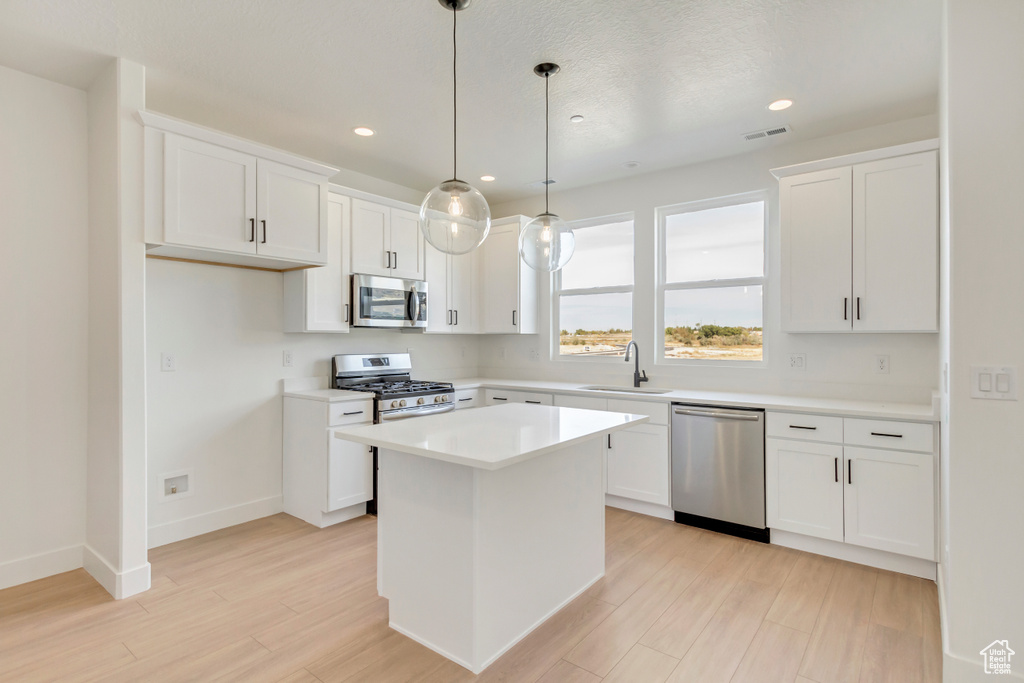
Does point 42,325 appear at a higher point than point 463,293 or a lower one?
lower

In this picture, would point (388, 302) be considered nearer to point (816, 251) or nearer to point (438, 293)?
point (438, 293)

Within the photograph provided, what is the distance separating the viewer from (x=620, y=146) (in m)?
3.79

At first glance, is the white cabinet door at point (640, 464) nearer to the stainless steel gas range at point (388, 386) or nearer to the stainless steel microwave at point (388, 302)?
the stainless steel gas range at point (388, 386)

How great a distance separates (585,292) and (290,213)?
2.72 m

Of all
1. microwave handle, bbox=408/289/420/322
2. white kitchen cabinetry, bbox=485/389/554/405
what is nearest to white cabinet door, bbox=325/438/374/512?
microwave handle, bbox=408/289/420/322

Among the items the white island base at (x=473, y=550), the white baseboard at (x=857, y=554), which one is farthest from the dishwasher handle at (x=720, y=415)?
the white island base at (x=473, y=550)

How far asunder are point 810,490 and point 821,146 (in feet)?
7.84

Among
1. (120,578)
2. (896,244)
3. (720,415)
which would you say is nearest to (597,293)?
(720,415)

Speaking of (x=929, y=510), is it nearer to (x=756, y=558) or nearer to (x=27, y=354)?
(x=756, y=558)

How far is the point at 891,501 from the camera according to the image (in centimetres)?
285

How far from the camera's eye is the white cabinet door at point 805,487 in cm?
303

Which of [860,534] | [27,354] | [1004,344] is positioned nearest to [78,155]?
[27,354]

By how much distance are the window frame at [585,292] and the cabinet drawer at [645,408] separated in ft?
2.46

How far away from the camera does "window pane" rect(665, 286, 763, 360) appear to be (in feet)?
13.1
